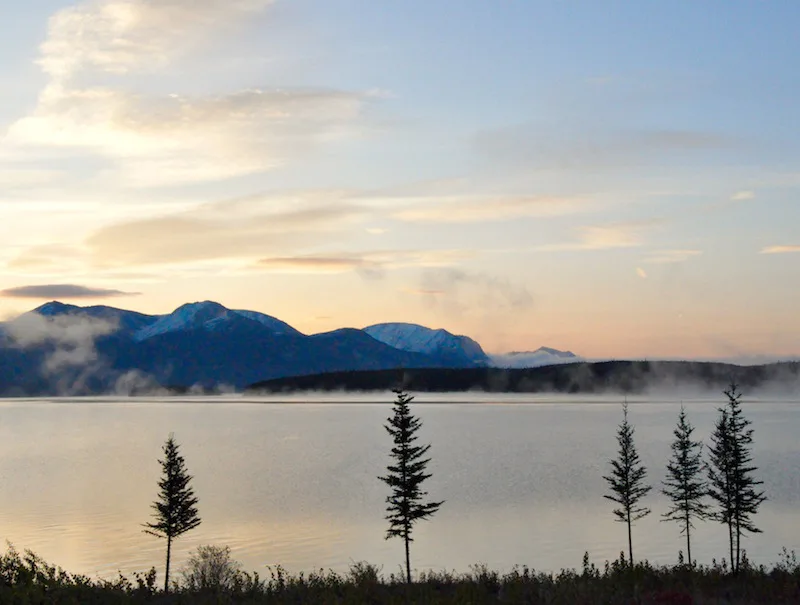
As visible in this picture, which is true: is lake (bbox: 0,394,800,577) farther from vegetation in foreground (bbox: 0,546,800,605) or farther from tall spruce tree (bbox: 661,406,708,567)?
vegetation in foreground (bbox: 0,546,800,605)

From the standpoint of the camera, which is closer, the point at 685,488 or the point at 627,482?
the point at 627,482

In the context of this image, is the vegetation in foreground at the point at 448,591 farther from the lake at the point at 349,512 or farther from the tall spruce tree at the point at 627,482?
the lake at the point at 349,512

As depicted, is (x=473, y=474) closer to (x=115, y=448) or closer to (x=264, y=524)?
(x=264, y=524)

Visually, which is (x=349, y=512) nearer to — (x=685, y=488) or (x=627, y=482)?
(x=627, y=482)

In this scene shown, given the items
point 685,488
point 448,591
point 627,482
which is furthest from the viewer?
point 685,488

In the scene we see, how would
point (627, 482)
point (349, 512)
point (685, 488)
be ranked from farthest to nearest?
1. point (349, 512)
2. point (685, 488)
3. point (627, 482)

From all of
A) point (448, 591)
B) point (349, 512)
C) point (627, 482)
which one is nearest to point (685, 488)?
point (627, 482)

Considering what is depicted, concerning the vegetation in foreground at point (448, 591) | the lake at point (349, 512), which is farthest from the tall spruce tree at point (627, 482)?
the vegetation in foreground at point (448, 591)

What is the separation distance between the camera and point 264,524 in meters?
85.0

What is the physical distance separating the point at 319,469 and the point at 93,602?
104837 millimetres

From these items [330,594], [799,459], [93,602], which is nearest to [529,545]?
[330,594]

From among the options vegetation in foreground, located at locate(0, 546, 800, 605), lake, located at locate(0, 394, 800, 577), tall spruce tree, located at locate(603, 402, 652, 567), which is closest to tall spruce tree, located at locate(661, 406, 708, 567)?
lake, located at locate(0, 394, 800, 577)

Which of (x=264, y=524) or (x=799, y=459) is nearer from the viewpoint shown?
(x=264, y=524)

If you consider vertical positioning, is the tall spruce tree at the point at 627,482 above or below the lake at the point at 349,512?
above
